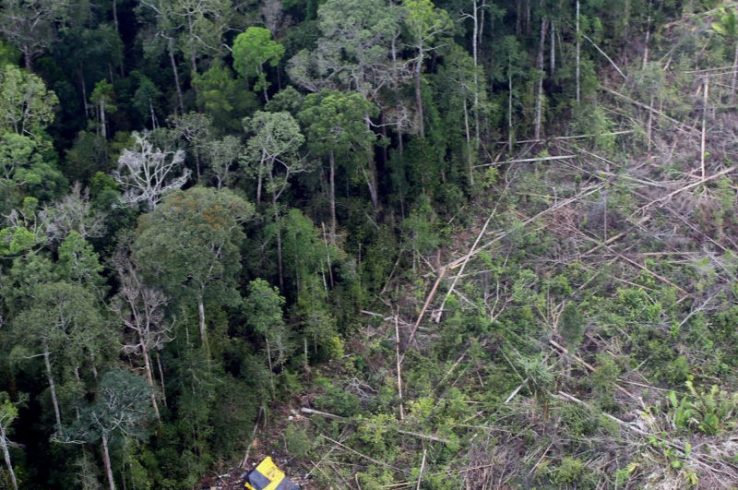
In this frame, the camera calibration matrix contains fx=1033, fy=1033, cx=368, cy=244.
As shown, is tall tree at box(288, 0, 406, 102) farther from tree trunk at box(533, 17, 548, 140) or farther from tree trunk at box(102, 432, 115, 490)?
tree trunk at box(102, 432, 115, 490)

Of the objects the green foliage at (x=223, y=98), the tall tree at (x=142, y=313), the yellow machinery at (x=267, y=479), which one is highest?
the green foliage at (x=223, y=98)

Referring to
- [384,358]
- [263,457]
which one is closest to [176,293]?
[263,457]

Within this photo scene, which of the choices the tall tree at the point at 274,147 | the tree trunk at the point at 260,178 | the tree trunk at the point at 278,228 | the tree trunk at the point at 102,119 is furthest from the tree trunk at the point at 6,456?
the tree trunk at the point at 102,119

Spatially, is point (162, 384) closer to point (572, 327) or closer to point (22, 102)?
point (22, 102)

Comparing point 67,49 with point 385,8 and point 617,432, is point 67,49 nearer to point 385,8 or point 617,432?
point 385,8

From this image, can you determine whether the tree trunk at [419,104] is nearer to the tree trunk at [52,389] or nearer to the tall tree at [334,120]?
the tall tree at [334,120]

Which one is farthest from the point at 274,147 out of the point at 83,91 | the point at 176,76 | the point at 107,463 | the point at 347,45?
the point at 107,463
